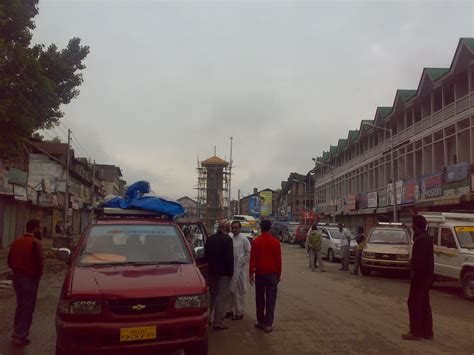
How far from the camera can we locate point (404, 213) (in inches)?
1334

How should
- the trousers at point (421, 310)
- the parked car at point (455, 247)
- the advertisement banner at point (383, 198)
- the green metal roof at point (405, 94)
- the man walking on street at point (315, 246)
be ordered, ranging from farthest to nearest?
the advertisement banner at point (383, 198), the green metal roof at point (405, 94), the man walking on street at point (315, 246), the parked car at point (455, 247), the trousers at point (421, 310)

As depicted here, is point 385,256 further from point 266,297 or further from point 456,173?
point 456,173

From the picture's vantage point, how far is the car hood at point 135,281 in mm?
5207

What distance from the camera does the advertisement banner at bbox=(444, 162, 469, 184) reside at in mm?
23766

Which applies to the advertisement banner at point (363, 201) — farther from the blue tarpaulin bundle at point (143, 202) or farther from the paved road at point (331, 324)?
the blue tarpaulin bundle at point (143, 202)

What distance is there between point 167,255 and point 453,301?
28.2 feet

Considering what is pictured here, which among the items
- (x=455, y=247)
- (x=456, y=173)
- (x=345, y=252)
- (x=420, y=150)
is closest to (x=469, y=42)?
(x=456, y=173)

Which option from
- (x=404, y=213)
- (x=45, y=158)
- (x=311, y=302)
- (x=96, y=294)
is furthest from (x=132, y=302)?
(x=45, y=158)

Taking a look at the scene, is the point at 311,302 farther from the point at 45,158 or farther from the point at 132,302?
the point at 45,158

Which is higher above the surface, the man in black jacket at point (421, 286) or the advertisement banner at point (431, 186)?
the advertisement banner at point (431, 186)

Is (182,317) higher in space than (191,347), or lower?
higher

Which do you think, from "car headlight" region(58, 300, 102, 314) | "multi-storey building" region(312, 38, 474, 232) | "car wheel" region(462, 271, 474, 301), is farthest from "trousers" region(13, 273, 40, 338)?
"multi-storey building" region(312, 38, 474, 232)

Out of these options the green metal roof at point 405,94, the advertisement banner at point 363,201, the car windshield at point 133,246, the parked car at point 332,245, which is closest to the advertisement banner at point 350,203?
the advertisement banner at point 363,201

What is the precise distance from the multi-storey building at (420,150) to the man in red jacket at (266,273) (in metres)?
18.4
